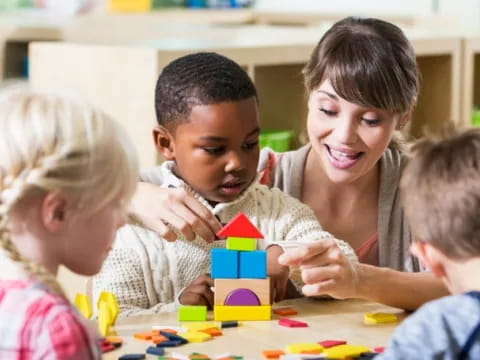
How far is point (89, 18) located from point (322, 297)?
95.0 inches

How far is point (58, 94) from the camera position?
117 centimetres

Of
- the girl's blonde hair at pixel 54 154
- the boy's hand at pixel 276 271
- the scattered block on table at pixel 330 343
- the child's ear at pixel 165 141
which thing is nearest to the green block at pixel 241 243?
the boy's hand at pixel 276 271

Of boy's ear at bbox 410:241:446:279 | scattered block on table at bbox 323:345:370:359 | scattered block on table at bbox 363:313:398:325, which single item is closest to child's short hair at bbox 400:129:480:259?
boy's ear at bbox 410:241:446:279

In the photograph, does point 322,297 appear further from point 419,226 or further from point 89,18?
point 89,18

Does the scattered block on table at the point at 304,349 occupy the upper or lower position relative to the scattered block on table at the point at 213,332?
upper

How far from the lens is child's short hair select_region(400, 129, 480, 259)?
117 cm

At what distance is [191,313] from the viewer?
1.55 metres

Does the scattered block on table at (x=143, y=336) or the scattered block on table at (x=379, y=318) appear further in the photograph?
the scattered block on table at (x=379, y=318)

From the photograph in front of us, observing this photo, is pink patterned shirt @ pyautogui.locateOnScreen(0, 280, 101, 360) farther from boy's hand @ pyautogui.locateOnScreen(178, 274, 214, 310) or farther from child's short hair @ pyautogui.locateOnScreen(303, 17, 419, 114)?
child's short hair @ pyautogui.locateOnScreen(303, 17, 419, 114)

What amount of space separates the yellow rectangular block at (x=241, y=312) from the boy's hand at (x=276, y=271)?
73 millimetres

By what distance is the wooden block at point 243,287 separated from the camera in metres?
1.57

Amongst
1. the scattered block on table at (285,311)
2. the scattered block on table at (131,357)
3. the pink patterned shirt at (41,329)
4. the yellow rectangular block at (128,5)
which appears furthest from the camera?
the yellow rectangular block at (128,5)

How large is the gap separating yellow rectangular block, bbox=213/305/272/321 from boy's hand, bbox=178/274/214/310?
0.16ft

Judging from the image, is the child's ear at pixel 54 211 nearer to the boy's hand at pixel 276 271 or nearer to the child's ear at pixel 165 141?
the boy's hand at pixel 276 271
